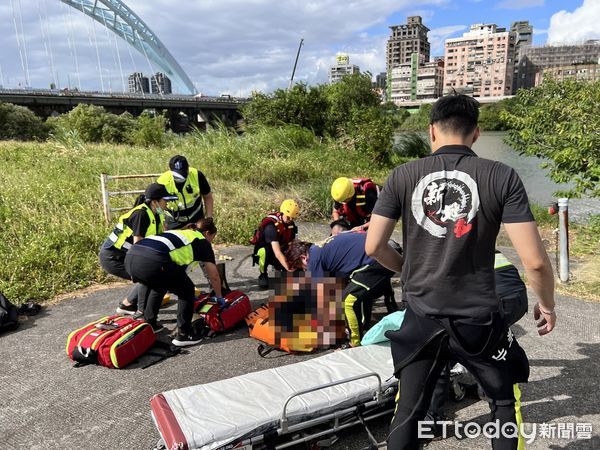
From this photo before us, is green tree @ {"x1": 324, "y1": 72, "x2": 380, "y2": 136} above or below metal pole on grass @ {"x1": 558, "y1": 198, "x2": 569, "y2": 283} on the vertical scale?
above

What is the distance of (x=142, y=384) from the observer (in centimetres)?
338

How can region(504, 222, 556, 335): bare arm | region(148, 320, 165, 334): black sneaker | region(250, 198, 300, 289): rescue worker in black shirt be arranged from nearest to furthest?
region(504, 222, 556, 335): bare arm < region(148, 320, 165, 334): black sneaker < region(250, 198, 300, 289): rescue worker in black shirt

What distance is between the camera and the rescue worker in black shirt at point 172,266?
375 cm

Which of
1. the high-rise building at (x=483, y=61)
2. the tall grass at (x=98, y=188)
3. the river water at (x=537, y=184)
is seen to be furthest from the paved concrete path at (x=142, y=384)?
the high-rise building at (x=483, y=61)

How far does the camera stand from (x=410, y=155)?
72.7ft

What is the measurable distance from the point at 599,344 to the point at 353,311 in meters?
2.25

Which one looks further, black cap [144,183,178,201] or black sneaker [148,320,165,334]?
black cap [144,183,178,201]

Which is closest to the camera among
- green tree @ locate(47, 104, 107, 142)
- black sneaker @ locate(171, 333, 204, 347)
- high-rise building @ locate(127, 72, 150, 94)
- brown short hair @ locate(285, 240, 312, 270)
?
black sneaker @ locate(171, 333, 204, 347)

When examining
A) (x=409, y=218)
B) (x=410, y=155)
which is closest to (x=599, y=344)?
(x=409, y=218)

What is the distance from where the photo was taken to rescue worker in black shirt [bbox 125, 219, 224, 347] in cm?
375

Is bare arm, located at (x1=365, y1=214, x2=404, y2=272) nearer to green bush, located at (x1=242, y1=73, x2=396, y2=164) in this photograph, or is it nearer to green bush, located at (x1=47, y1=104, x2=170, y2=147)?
green bush, located at (x1=242, y1=73, x2=396, y2=164)

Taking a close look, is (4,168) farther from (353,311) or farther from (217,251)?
(353,311)

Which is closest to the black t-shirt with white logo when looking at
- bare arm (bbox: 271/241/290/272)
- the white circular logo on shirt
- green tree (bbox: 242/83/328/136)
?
the white circular logo on shirt

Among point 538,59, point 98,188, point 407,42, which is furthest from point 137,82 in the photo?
point 98,188
